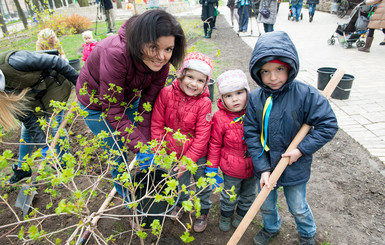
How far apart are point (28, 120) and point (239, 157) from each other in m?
2.16

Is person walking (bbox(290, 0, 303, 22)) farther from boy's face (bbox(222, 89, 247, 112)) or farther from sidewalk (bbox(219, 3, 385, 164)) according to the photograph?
boy's face (bbox(222, 89, 247, 112))

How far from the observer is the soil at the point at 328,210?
2283 mm

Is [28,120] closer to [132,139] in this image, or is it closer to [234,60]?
[132,139]

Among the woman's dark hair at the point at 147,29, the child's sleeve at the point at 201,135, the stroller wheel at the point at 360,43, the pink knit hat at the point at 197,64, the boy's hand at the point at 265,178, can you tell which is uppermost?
the woman's dark hair at the point at 147,29

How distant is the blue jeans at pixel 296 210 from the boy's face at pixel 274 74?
79 centimetres

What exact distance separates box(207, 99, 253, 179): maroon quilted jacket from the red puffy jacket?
8cm

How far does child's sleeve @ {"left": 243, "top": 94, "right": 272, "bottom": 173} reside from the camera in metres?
1.84

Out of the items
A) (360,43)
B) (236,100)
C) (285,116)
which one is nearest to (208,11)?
(360,43)

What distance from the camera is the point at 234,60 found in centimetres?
729

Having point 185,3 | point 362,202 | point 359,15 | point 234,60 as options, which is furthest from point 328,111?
point 185,3

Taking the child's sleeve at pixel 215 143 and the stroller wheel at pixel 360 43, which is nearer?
the child's sleeve at pixel 215 143

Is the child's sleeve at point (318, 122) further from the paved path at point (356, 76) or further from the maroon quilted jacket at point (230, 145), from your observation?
the paved path at point (356, 76)

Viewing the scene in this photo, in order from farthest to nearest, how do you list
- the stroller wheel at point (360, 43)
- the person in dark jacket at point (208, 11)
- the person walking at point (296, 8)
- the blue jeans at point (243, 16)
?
the person walking at point (296, 8)
the blue jeans at point (243, 16)
the person in dark jacket at point (208, 11)
the stroller wheel at point (360, 43)

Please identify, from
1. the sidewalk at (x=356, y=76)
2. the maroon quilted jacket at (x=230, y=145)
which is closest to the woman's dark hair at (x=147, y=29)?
the maroon quilted jacket at (x=230, y=145)
